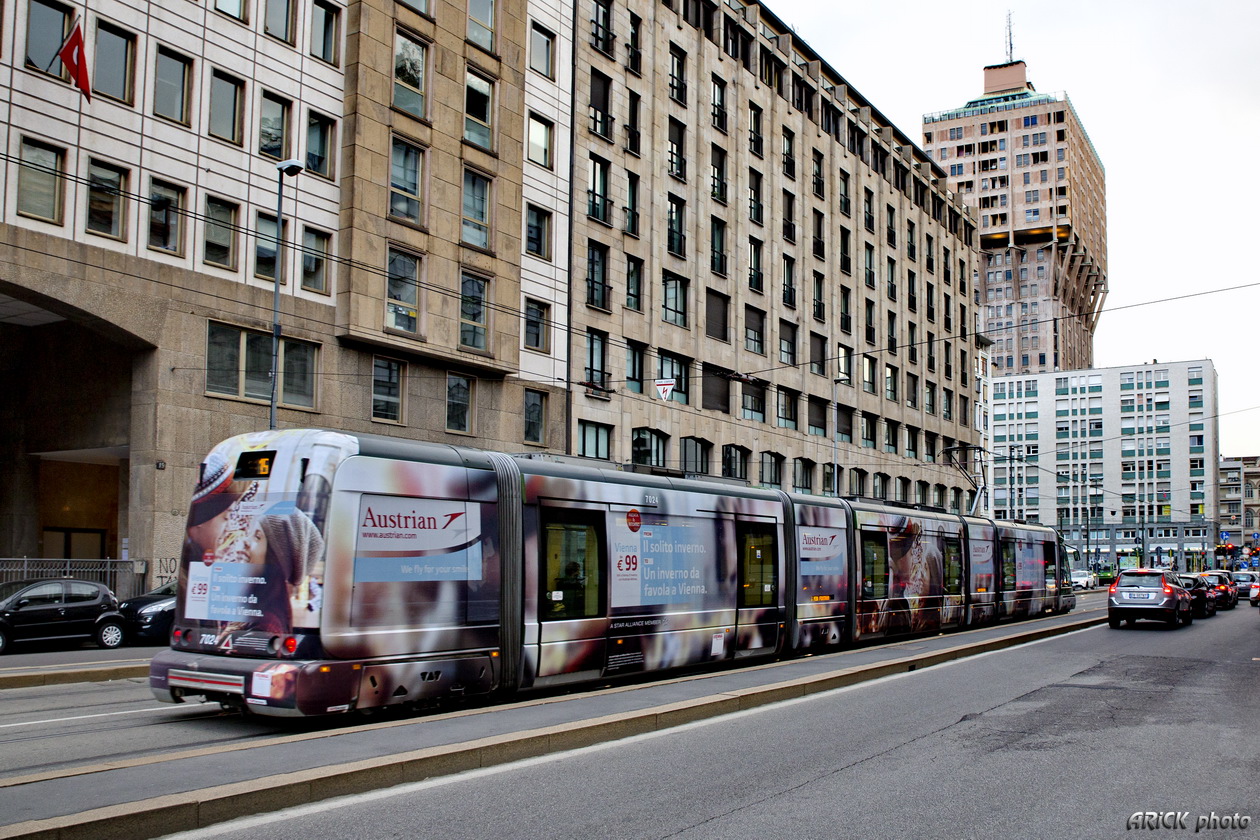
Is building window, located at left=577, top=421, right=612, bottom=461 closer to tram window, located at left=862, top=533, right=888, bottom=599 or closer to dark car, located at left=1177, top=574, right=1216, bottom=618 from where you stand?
tram window, located at left=862, top=533, right=888, bottom=599

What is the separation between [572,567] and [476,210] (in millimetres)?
21627

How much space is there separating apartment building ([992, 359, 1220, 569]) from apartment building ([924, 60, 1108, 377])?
39.5ft

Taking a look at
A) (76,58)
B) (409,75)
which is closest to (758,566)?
(76,58)

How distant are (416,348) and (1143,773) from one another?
24.4m

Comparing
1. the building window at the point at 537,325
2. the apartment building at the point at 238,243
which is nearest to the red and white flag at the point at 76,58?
the apartment building at the point at 238,243

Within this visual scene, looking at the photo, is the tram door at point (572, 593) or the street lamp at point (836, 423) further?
the street lamp at point (836, 423)

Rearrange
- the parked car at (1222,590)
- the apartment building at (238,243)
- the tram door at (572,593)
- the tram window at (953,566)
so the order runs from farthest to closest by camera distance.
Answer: the parked car at (1222,590)
the tram window at (953,566)
the apartment building at (238,243)
the tram door at (572,593)

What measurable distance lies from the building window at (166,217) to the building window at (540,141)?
40.4 feet

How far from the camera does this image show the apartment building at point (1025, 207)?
489 feet

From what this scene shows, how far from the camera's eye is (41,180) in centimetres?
2441

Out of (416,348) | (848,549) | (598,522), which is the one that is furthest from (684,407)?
(598,522)

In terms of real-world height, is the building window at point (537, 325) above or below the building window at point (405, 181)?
below

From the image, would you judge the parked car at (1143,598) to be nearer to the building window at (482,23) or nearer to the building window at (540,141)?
the building window at (540,141)

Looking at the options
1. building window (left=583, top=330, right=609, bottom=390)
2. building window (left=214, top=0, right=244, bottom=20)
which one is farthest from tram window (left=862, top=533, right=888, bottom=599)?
building window (left=214, top=0, right=244, bottom=20)
